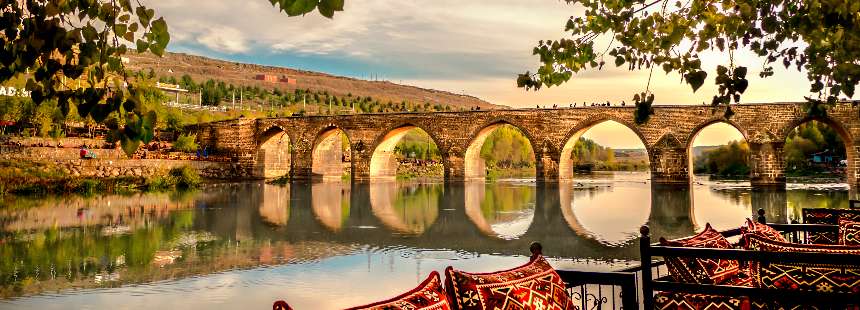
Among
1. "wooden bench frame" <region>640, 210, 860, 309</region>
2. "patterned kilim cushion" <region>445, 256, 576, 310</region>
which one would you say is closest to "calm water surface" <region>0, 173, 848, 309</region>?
"wooden bench frame" <region>640, 210, 860, 309</region>

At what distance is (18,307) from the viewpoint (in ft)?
19.3

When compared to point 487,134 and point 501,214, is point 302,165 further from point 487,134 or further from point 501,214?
point 501,214

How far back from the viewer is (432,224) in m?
13.6

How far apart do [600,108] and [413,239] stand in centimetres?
2052

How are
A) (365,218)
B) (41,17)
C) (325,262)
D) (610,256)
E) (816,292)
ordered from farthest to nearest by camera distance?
(365,218), (610,256), (325,262), (816,292), (41,17)

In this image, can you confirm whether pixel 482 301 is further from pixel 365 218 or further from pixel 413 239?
pixel 365 218

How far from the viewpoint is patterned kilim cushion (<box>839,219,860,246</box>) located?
16.8 feet

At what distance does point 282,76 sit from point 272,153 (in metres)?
72.9

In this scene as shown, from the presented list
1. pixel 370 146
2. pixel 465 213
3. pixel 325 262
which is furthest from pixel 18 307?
pixel 370 146

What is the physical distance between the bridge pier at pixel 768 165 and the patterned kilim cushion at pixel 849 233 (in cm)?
2291

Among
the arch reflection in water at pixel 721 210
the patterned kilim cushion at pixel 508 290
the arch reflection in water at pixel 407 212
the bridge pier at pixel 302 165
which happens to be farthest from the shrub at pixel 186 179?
the patterned kilim cushion at pixel 508 290

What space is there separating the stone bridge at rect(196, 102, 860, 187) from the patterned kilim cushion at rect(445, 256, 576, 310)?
20.6 metres

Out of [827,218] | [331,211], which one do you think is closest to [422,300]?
[827,218]

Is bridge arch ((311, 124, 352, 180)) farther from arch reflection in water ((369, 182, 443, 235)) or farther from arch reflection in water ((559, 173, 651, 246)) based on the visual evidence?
arch reflection in water ((559, 173, 651, 246))
